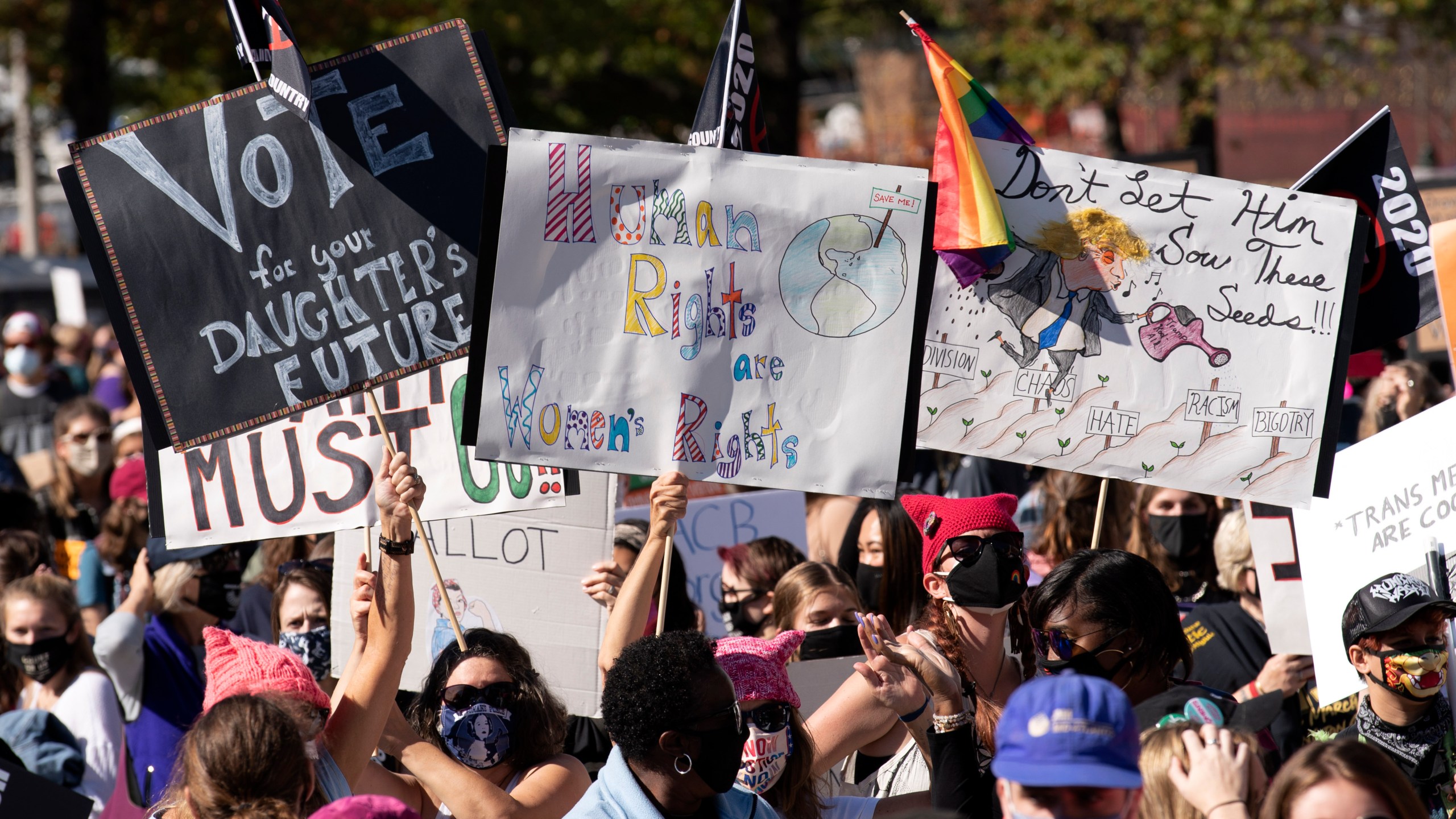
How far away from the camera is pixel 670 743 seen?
10.0 ft

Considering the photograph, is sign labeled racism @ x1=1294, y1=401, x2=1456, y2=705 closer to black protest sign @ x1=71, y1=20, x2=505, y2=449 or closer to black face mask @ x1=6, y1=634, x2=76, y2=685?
black protest sign @ x1=71, y1=20, x2=505, y2=449

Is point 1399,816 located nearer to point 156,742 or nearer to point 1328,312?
point 1328,312

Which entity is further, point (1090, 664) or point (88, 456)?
point (88, 456)

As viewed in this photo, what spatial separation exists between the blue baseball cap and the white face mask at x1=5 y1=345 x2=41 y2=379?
10681 millimetres

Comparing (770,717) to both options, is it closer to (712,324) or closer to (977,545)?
(977,545)

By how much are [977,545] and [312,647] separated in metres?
2.43

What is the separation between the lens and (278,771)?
9.73 ft

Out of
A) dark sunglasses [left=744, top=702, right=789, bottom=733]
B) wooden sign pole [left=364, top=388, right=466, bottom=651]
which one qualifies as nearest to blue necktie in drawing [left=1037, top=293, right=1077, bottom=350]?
wooden sign pole [left=364, top=388, right=466, bottom=651]

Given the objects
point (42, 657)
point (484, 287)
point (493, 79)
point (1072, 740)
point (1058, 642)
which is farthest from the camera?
point (42, 657)

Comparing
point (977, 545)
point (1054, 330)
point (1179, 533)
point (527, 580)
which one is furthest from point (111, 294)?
point (1179, 533)

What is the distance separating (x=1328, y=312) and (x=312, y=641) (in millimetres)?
3451

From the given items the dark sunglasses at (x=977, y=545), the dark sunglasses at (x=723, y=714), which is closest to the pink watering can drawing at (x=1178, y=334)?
the dark sunglasses at (x=977, y=545)

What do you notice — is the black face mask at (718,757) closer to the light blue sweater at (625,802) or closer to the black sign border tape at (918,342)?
the light blue sweater at (625,802)

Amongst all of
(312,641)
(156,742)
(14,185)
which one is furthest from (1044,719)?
(14,185)
